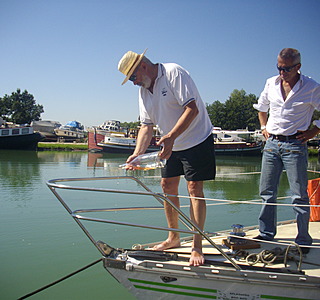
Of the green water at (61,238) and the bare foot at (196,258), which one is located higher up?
the bare foot at (196,258)

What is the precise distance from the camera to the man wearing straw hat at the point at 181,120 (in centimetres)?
265

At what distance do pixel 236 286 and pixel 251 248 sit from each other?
63 centimetres

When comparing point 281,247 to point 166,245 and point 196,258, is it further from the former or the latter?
point 166,245

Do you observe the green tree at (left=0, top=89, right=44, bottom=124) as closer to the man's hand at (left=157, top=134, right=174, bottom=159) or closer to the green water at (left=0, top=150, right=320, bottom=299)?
the green water at (left=0, top=150, right=320, bottom=299)

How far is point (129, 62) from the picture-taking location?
2701mm

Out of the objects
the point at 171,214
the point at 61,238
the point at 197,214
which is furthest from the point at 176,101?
the point at 61,238

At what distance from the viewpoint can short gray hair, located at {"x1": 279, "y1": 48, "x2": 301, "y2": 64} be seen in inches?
117

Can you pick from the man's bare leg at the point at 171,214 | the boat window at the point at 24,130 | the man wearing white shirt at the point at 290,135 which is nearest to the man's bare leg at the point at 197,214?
the man's bare leg at the point at 171,214

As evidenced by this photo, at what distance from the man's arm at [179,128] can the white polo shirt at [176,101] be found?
0.20ft

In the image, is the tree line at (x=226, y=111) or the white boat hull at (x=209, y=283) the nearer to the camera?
the white boat hull at (x=209, y=283)

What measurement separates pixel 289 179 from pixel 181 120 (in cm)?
123

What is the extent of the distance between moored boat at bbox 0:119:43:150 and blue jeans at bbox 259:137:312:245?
3661 cm

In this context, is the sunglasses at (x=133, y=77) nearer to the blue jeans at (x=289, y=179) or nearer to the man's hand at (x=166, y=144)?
the man's hand at (x=166, y=144)

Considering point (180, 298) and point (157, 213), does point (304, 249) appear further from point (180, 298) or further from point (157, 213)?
point (157, 213)
